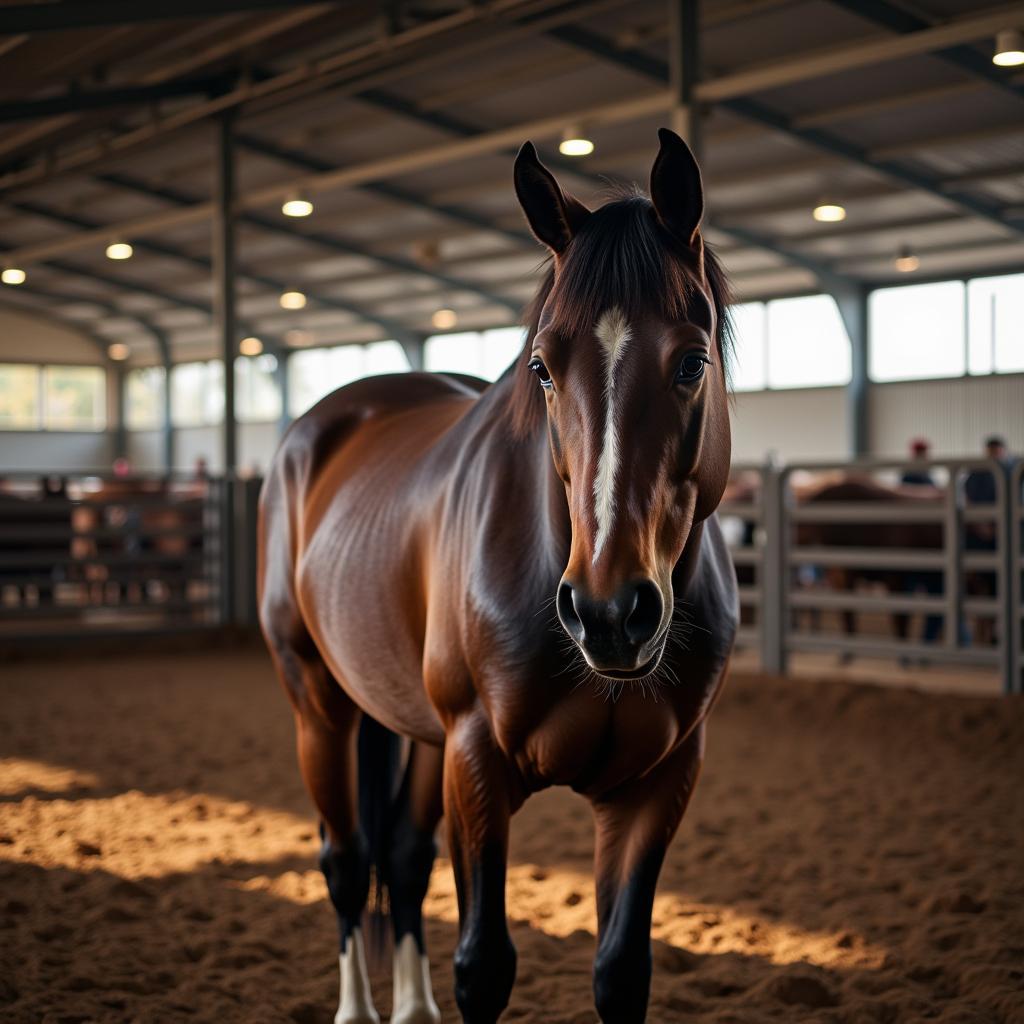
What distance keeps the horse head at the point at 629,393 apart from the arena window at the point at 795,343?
16723 millimetres

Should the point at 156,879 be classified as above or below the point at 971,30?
below

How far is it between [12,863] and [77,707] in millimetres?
3156

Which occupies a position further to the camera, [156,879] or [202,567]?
[202,567]

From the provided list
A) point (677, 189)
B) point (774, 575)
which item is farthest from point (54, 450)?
point (677, 189)

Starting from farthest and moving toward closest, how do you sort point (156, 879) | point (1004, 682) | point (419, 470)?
point (1004, 682), point (156, 879), point (419, 470)

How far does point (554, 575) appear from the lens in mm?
1777

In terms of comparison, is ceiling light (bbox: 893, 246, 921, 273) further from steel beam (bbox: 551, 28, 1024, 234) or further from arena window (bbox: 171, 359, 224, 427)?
arena window (bbox: 171, 359, 224, 427)

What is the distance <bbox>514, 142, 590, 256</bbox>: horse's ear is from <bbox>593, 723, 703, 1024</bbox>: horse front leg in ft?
2.99

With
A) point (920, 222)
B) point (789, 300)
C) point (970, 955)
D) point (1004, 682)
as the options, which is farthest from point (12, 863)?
point (789, 300)

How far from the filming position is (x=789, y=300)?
60.8ft

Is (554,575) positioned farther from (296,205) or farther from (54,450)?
(54,450)

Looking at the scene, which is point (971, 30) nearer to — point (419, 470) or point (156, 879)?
point (419, 470)

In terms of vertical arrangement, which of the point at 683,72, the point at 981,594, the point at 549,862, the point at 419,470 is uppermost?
the point at 683,72

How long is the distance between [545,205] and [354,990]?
1.83m
